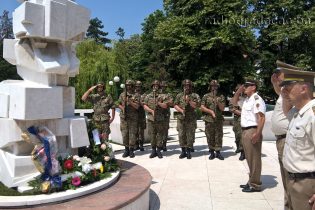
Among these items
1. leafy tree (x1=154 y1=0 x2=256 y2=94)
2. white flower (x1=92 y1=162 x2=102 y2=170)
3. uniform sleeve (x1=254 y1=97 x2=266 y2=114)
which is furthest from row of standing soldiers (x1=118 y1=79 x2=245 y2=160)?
leafy tree (x1=154 y1=0 x2=256 y2=94)

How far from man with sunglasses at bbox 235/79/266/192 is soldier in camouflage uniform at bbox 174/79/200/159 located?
8.33 feet

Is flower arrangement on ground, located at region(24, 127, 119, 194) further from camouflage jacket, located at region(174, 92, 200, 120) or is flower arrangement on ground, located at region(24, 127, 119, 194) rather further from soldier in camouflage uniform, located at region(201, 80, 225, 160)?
soldier in camouflage uniform, located at region(201, 80, 225, 160)

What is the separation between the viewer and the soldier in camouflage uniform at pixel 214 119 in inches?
318

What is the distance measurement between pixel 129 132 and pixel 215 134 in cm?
197

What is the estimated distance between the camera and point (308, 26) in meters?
22.3

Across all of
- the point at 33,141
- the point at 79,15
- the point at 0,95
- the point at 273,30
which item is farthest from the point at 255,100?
the point at 273,30

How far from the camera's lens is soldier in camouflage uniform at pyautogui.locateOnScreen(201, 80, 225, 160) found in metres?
8.07

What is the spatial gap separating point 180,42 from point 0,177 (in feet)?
60.3

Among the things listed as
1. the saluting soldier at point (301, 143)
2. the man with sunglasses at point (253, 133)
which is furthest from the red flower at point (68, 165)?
the man with sunglasses at point (253, 133)

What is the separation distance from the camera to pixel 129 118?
836cm

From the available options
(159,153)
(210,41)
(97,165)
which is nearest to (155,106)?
(159,153)

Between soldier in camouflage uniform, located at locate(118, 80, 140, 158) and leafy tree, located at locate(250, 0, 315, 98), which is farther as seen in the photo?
leafy tree, located at locate(250, 0, 315, 98)

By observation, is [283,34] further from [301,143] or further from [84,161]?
[301,143]

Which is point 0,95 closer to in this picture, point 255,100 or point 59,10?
point 59,10
